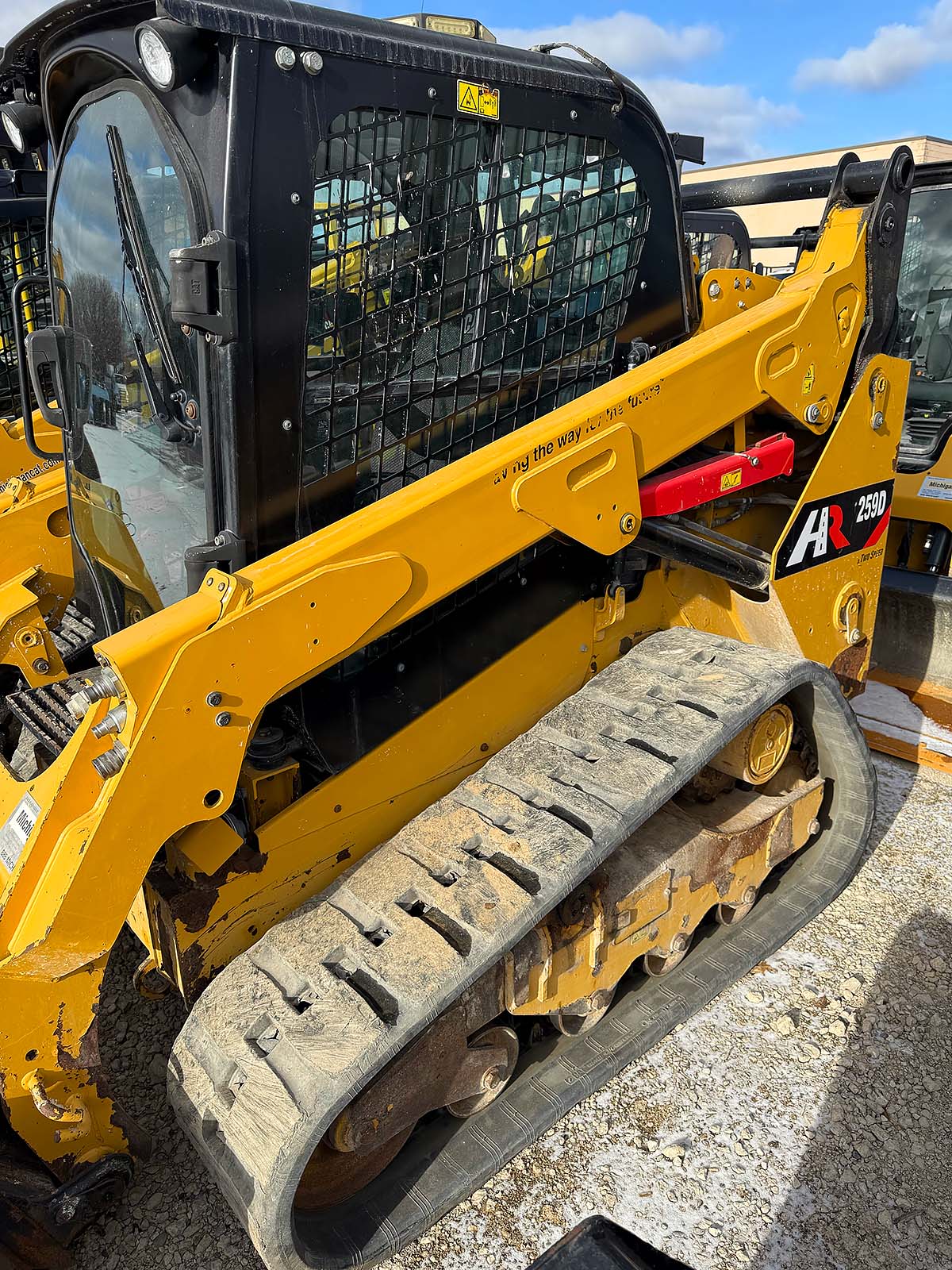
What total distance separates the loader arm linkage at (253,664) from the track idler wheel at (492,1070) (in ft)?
1.86

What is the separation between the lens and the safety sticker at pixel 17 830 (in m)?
2.05

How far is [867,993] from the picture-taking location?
288 cm

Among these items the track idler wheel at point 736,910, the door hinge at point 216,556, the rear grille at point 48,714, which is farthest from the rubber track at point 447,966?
the rear grille at point 48,714

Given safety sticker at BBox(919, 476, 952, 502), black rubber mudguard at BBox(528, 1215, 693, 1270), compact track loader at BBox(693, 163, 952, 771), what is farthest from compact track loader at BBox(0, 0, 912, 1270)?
safety sticker at BBox(919, 476, 952, 502)

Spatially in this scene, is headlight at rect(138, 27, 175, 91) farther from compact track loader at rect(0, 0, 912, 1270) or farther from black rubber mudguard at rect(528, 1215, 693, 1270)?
black rubber mudguard at rect(528, 1215, 693, 1270)

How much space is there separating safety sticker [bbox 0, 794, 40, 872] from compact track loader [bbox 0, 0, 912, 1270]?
0.01m

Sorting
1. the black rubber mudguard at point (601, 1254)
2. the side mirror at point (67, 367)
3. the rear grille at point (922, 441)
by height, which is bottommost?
the rear grille at point (922, 441)

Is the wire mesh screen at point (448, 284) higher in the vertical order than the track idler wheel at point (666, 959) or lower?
higher

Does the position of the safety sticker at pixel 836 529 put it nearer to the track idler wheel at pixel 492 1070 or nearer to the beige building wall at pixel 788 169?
the track idler wheel at pixel 492 1070

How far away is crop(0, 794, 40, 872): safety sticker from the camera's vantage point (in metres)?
2.05

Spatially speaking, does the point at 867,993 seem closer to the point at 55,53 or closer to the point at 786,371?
the point at 786,371

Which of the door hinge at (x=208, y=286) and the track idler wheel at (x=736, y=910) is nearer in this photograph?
the door hinge at (x=208, y=286)

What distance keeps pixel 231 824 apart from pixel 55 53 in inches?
71.3

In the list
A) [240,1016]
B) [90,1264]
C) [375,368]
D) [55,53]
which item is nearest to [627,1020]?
[240,1016]
